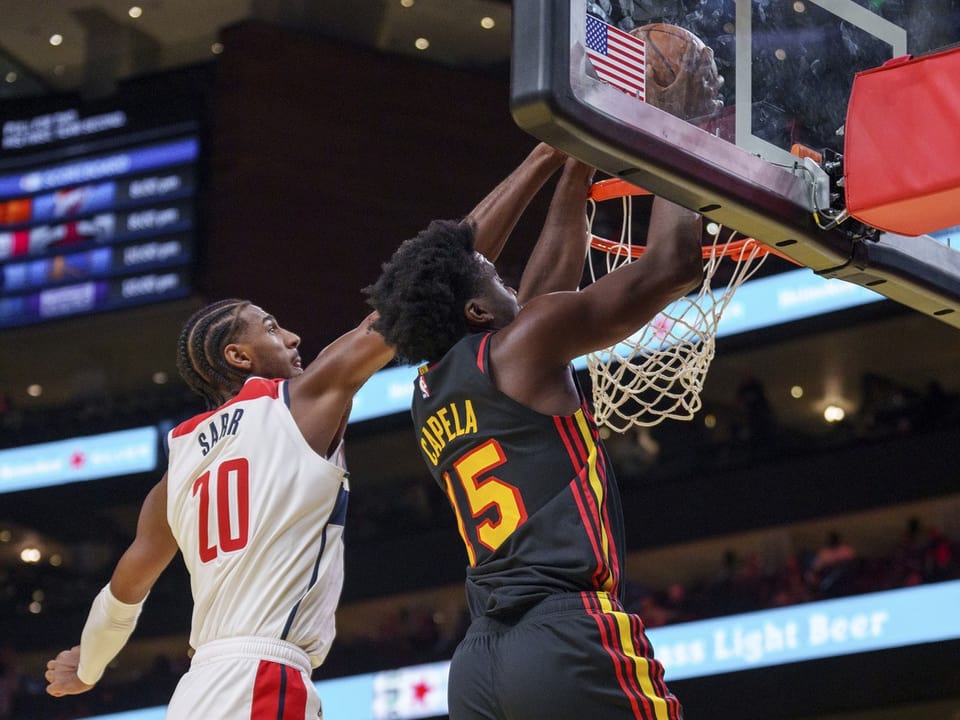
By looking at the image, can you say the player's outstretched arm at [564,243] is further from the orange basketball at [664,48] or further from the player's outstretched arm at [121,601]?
the player's outstretched arm at [121,601]

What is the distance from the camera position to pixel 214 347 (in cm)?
395

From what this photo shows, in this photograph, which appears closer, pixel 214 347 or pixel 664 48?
pixel 664 48

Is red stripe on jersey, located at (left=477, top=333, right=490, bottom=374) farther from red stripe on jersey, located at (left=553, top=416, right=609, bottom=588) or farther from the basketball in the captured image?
the basketball

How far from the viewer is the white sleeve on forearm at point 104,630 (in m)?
4.02

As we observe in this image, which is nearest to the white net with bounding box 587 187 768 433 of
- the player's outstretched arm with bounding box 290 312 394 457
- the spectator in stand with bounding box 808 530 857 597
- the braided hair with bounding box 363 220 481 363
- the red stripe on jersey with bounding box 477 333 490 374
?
the player's outstretched arm with bounding box 290 312 394 457

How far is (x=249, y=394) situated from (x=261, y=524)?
369 mm

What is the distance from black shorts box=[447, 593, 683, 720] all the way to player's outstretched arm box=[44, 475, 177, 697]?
4.36 feet

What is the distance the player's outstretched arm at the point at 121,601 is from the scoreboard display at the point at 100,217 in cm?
799

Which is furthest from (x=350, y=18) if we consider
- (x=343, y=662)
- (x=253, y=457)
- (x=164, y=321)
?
(x=253, y=457)

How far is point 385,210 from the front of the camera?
14367mm

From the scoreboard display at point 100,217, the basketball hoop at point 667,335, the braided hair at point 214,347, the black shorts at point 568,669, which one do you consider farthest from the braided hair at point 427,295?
the scoreboard display at point 100,217

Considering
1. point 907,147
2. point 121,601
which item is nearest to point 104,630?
point 121,601

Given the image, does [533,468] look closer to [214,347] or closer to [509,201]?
[509,201]

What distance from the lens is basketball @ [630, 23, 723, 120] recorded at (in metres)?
3.14
